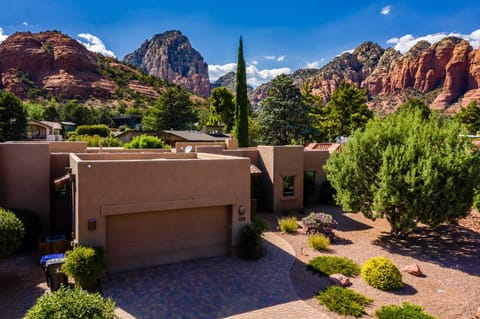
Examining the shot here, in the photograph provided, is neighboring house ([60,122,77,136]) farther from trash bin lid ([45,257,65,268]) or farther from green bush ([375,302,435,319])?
green bush ([375,302,435,319])

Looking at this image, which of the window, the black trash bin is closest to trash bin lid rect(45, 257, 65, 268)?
the black trash bin

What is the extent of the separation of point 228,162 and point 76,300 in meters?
6.61

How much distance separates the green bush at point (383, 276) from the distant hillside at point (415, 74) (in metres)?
79.7

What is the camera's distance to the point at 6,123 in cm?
3834

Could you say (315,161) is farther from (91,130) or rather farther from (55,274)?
(91,130)

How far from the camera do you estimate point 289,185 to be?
65.1 feet

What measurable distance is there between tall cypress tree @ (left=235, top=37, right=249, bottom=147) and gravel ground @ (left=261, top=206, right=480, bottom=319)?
19008 mm

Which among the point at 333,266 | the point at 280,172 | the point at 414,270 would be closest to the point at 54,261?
the point at 333,266

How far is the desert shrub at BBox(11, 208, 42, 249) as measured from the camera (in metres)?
11.8

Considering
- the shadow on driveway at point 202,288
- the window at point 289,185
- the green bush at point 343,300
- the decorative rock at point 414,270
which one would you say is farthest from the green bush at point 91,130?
the decorative rock at point 414,270

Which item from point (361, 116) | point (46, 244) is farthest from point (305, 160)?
point (361, 116)

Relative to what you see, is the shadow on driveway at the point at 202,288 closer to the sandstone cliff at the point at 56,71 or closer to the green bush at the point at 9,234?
the green bush at the point at 9,234

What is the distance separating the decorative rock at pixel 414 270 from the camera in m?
10.3

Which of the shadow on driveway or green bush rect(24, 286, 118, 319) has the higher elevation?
green bush rect(24, 286, 118, 319)
